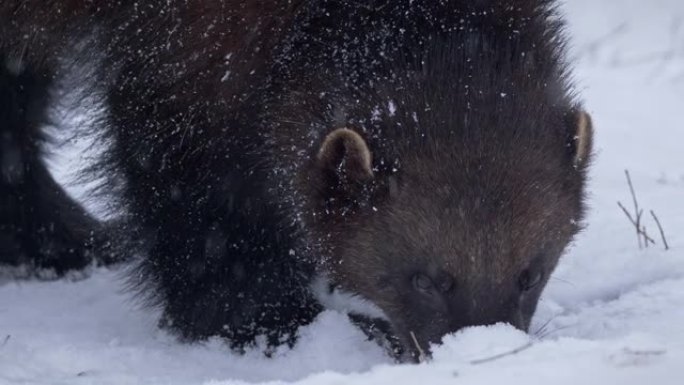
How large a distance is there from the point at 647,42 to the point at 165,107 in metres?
6.60

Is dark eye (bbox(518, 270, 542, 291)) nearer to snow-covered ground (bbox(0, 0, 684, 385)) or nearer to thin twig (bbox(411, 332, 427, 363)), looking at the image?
snow-covered ground (bbox(0, 0, 684, 385))

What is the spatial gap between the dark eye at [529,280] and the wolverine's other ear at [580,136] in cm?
45

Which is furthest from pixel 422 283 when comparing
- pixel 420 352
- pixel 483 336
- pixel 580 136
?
pixel 580 136

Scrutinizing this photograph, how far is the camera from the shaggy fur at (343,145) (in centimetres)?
409

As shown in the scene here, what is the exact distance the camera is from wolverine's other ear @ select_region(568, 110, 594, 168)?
4406mm

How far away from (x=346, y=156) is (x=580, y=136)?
0.85m

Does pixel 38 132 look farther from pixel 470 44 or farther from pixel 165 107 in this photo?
pixel 470 44

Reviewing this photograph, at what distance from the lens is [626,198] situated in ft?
21.5

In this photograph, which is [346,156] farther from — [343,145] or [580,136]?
[580,136]

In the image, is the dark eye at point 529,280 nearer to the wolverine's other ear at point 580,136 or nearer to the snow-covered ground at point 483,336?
the snow-covered ground at point 483,336

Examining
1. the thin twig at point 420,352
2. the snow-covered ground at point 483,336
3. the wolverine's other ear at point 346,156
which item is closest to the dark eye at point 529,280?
the snow-covered ground at point 483,336

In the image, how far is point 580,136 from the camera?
441 cm

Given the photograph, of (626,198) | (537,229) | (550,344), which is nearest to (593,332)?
(537,229)

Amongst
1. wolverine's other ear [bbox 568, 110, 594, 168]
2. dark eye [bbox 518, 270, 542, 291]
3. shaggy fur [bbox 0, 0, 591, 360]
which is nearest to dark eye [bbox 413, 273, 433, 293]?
shaggy fur [bbox 0, 0, 591, 360]
